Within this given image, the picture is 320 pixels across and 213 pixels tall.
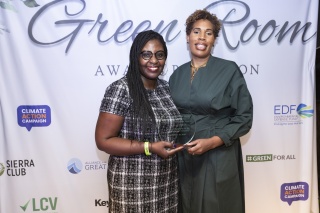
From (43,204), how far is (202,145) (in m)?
1.32

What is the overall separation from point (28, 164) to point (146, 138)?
3.53ft

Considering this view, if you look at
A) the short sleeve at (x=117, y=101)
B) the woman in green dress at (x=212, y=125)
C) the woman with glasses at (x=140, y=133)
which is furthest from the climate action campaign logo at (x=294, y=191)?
the short sleeve at (x=117, y=101)

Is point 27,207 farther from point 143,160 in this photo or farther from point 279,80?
point 279,80

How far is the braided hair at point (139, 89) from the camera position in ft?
4.58

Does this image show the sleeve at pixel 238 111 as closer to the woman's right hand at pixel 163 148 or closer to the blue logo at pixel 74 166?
the woman's right hand at pixel 163 148

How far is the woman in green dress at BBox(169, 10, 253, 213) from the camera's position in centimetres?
153

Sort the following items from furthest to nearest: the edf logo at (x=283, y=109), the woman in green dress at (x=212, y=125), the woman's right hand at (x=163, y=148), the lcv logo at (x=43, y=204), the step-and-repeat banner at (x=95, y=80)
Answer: the edf logo at (x=283, y=109) → the lcv logo at (x=43, y=204) → the step-and-repeat banner at (x=95, y=80) → the woman in green dress at (x=212, y=125) → the woman's right hand at (x=163, y=148)

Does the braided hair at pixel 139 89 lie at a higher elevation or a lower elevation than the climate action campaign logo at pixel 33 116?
higher

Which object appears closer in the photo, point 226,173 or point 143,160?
point 143,160

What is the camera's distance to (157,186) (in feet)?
4.83

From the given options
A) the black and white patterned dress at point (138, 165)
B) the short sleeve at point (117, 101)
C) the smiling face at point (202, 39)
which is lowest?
the black and white patterned dress at point (138, 165)

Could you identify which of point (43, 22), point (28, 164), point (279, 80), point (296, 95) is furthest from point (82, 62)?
point (296, 95)

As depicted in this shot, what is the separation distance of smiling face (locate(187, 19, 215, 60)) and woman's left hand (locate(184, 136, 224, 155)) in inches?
18.7

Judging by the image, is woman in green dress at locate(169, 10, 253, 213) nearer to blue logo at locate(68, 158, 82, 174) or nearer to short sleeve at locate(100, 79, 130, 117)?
short sleeve at locate(100, 79, 130, 117)
